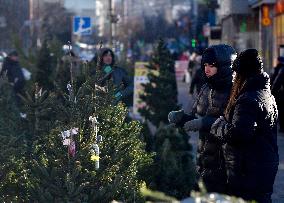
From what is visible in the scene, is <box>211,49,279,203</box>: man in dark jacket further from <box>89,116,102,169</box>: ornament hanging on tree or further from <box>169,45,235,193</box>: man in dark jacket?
<box>89,116,102,169</box>: ornament hanging on tree

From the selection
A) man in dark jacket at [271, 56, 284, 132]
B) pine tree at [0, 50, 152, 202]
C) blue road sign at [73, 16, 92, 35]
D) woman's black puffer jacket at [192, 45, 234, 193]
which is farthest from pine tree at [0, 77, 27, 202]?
blue road sign at [73, 16, 92, 35]

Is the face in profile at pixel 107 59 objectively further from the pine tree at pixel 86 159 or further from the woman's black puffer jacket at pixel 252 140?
the woman's black puffer jacket at pixel 252 140

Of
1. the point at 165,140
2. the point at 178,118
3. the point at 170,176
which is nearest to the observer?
the point at 178,118

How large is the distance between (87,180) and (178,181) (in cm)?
263

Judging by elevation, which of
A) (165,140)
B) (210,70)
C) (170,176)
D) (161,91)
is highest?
(210,70)

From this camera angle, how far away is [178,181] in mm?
8641

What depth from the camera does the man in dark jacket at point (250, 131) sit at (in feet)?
19.1

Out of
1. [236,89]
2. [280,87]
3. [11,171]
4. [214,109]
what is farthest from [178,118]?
[280,87]

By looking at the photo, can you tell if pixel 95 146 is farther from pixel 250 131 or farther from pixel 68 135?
pixel 250 131

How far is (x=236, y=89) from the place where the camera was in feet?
19.5

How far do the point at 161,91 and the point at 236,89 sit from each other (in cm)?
970

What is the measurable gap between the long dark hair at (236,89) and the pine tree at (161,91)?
911 centimetres

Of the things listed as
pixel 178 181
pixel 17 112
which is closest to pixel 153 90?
pixel 17 112

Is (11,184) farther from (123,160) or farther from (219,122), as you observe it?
(219,122)
